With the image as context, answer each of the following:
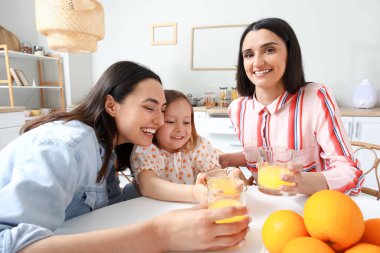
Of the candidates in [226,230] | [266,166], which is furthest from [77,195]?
[266,166]

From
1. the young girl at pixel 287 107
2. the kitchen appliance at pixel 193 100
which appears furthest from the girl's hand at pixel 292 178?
the kitchen appliance at pixel 193 100

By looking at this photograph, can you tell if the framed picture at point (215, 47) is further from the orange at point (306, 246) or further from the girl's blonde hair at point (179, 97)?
the orange at point (306, 246)

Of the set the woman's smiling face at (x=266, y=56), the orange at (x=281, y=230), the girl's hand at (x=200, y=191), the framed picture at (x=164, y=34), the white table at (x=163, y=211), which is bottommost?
the white table at (x=163, y=211)

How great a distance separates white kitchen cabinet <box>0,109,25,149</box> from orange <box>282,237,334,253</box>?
10.4 ft

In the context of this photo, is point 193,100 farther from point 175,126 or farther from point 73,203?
point 73,203

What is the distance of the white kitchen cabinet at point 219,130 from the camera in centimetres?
307

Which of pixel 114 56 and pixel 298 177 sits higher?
pixel 114 56

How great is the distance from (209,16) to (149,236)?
371cm

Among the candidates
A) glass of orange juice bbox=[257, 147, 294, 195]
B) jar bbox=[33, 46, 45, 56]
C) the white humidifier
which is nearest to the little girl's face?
glass of orange juice bbox=[257, 147, 294, 195]

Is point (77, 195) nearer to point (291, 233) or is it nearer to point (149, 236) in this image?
point (149, 236)

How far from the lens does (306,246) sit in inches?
16.2

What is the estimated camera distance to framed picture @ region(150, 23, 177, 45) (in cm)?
387

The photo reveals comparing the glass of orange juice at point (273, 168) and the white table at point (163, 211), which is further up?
the glass of orange juice at point (273, 168)

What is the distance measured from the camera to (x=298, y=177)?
2.61ft
